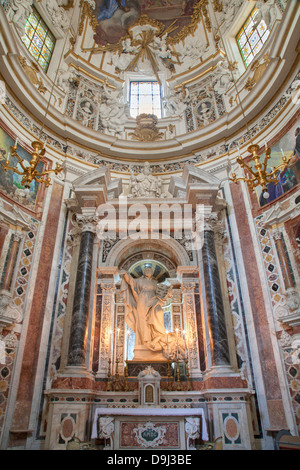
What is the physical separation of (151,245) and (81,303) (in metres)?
3.00

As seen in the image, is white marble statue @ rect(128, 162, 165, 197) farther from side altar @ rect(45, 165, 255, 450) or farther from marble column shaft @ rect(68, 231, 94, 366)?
marble column shaft @ rect(68, 231, 94, 366)

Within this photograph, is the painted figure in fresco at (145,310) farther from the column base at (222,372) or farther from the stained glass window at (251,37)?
the stained glass window at (251,37)

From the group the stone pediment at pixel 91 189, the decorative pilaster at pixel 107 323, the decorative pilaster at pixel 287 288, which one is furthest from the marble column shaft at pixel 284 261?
the stone pediment at pixel 91 189

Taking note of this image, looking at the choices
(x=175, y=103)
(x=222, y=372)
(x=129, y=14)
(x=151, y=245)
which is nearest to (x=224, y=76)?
(x=175, y=103)

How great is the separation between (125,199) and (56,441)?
6300 mm

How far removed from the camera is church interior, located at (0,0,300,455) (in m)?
6.32

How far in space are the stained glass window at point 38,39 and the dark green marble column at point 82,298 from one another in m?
6.56

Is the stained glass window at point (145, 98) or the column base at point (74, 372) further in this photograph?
the stained glass window at point (145, 98)

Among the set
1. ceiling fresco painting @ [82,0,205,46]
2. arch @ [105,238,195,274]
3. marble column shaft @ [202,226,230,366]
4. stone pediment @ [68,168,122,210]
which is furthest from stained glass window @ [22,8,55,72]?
marble column shaft @ [202,226,230,366]

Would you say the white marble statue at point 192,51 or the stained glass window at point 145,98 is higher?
the white marble statue at point 192,51

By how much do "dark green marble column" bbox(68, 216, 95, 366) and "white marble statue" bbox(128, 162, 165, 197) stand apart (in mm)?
2263

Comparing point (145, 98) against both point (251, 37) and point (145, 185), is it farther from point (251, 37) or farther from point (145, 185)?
point (145, 185)

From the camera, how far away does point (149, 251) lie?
32.2 feet

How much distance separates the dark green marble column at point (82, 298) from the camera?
7023 millimetres
